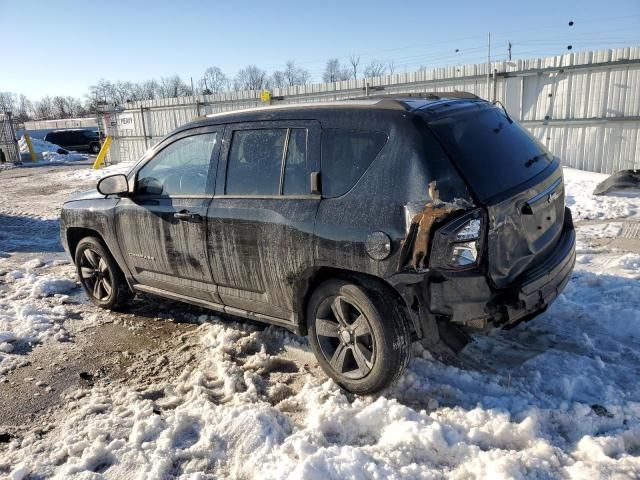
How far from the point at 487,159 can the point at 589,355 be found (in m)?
1.70

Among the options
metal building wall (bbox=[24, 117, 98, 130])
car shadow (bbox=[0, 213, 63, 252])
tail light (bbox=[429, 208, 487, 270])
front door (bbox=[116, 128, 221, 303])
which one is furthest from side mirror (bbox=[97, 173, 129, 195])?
metal building wall (bbox=[24, 117, 98, 130])

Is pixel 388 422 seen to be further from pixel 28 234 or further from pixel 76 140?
pixel 76 140

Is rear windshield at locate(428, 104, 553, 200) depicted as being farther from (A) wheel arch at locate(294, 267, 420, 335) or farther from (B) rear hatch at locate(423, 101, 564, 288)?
(A) wheel arch at locate(294, 267, 420, 335)

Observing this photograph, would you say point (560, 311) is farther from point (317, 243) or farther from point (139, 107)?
point (139, 107)

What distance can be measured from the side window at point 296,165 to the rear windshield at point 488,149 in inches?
35.7

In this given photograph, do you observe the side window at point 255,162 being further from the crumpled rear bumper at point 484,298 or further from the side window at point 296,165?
the crumpled rear bumper at point 484,298

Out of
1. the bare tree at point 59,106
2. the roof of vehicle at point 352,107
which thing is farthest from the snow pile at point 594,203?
the bare tree at point 59,106

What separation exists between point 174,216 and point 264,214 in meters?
0.99

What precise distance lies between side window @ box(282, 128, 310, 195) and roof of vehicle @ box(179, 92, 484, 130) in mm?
168

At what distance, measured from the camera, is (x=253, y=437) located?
9.64 feet

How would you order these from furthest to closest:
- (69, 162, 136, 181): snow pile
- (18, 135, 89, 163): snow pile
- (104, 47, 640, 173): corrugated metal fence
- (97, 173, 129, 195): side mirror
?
1. (18, 135, 89, 163): snow pile
2. (69, 162, 136, 181): snow pile
3. (104, 47, 640, 173): corrugated metal fence
4. (97, 173, 129, 195): side mirror

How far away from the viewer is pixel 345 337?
3314 millimetres

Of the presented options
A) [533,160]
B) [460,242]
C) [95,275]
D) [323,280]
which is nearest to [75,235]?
[95,275]

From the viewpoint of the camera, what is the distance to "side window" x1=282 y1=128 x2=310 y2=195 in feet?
11.3
